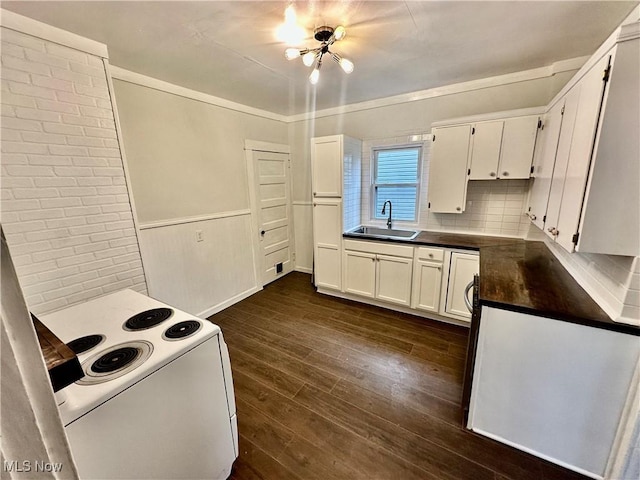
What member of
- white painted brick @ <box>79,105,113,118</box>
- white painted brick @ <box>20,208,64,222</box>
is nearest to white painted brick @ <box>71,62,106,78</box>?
white painted brick @ <box>79,105,113,118</box>

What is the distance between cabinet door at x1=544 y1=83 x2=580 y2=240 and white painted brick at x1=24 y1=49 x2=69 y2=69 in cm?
316

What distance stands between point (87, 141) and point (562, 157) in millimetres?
3177

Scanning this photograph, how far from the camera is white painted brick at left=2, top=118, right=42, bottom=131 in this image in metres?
1.54

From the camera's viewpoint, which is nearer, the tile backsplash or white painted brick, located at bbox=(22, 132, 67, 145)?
white painted brick, located at bbox=(22, 132, 67, 145)

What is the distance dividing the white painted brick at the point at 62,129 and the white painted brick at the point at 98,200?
44cm

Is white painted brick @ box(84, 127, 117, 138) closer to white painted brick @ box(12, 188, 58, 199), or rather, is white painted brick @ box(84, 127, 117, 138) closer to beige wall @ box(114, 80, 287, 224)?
beige wall @ box(114, 80, 287, 224)

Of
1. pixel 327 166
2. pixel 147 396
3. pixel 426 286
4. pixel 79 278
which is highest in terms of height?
pixel 327 166

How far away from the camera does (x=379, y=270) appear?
3127 millimetres

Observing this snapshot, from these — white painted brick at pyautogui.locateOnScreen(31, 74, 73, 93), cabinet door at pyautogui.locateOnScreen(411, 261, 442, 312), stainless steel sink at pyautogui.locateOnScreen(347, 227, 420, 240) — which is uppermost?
white painted brick at pyautogui.locateOnScreen(31, 74, 73, 93)

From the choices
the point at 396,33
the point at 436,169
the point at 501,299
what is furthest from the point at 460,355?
the point at 396,33

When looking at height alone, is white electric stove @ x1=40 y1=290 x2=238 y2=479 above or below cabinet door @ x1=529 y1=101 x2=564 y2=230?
below

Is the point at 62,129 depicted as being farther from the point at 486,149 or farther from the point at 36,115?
the point at 486,149

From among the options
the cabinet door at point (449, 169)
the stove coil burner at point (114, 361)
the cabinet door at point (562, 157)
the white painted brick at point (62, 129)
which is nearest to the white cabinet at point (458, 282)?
the cabinet door at point (449, 169)

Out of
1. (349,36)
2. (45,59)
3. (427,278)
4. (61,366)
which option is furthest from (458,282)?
(45,59)
